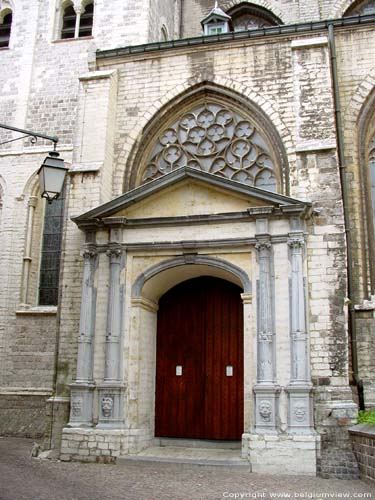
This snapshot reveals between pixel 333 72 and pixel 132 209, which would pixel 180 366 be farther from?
pixel 333 72

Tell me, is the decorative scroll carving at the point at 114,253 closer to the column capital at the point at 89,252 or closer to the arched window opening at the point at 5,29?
the column capital at the point at 89,252

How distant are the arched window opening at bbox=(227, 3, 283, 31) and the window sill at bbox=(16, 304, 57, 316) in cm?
1070

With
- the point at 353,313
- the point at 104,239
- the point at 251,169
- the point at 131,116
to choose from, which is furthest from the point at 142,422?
the point at 131,116

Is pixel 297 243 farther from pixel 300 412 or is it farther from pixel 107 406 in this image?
pixel 107 406

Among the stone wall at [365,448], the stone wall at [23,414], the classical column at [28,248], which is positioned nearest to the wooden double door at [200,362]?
the stone wall at [365,448]

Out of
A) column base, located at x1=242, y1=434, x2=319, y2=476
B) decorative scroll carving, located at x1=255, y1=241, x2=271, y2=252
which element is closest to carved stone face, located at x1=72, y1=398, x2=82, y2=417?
column base, located at x1=242, y1=434, x2=319, y2=476

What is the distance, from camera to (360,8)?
706 inches

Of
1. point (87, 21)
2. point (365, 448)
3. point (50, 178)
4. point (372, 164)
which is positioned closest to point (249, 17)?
point (87, 21)

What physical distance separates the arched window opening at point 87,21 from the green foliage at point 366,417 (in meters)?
13.7

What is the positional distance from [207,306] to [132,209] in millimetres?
2511

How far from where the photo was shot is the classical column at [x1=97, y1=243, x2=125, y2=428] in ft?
34.7

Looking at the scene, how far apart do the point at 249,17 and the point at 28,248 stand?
34.3ft

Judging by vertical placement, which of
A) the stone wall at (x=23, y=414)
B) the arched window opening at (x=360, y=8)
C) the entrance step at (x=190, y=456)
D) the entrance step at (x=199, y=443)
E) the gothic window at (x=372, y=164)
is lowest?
the entrance step at (x=190, y=456)

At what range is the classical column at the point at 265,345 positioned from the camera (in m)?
9.87
